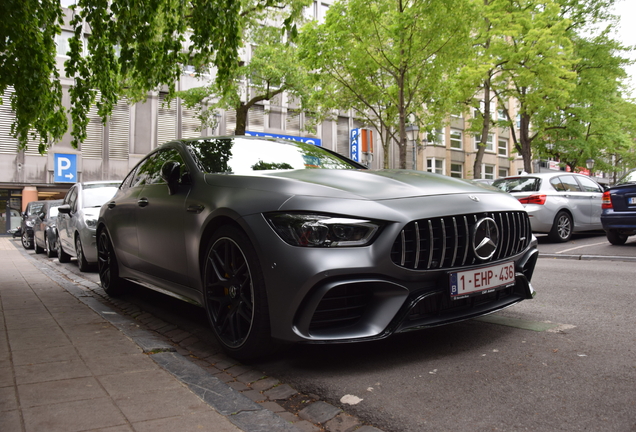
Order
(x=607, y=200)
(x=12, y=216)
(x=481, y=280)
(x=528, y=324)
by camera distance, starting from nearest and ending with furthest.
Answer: (x=481, y=280), (x=528, y=324), (x=607, y=200), (x=12, y=216)

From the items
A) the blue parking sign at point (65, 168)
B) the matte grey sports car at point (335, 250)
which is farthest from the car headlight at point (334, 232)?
the blue parking sign at point (65, 168)

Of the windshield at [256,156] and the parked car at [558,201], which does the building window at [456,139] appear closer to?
the parked car at [558,201]

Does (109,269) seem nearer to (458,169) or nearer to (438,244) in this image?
(438,244)

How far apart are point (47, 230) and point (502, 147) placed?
142ft

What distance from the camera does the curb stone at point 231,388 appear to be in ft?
8.58

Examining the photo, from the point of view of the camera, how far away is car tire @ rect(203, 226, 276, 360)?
3.35 metres

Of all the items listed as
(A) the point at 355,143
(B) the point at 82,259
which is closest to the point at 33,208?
(B) the point at 82,259

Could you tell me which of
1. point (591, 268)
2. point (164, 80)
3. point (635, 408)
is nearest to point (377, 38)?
point (164, 80)

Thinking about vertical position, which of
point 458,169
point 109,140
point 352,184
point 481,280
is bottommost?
point 481,280

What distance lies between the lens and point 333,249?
3.12 m

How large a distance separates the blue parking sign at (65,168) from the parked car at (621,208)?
2661 centimetres

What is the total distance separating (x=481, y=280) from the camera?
3.46 meters

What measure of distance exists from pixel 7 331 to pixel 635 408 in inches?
175

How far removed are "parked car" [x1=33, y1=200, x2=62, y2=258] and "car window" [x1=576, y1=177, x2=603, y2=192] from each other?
12368 millimetres
